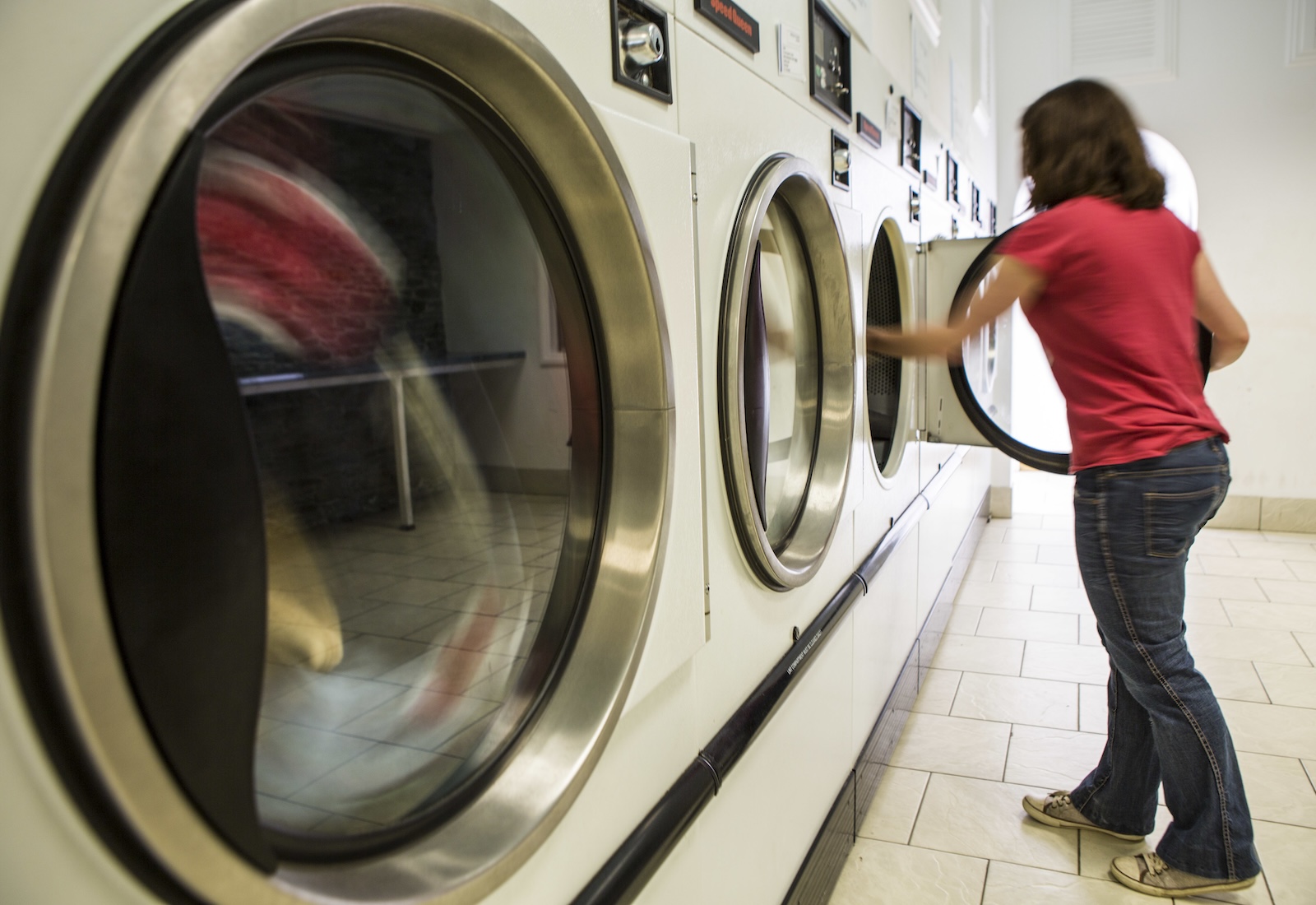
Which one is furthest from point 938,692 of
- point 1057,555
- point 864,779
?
point 1057,555

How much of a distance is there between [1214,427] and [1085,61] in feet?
14.4

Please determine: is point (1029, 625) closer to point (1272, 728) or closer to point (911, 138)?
point (1272, 728)

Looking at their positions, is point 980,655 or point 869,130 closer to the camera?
point 869,130

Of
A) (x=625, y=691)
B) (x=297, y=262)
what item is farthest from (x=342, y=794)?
(x=297, y=262)

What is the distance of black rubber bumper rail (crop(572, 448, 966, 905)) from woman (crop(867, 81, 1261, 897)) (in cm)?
58

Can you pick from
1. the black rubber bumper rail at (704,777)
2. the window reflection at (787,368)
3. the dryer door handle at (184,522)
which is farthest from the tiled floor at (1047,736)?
the dryer door handle at (184,522)

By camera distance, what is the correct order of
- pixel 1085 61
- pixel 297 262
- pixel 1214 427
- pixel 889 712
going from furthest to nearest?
pixel 1085 61, pixel 889 712, pixel 1214 427, pixel 297 262

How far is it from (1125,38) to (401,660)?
18.9 feet

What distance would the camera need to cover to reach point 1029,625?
3.79 m

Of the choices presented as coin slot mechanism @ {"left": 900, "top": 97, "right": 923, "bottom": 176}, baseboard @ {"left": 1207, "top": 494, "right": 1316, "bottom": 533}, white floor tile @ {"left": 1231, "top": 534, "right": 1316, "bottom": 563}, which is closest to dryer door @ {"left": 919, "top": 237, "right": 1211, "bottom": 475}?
coin slot mechanism @ {"left": 900, "top": 97, "right": 923, "bottom": 176}

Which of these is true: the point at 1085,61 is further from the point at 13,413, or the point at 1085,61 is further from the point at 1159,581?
the point at 13,413

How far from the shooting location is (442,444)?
1.00 m

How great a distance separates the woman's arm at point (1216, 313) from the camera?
189 cm

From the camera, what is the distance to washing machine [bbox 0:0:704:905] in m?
0.46
